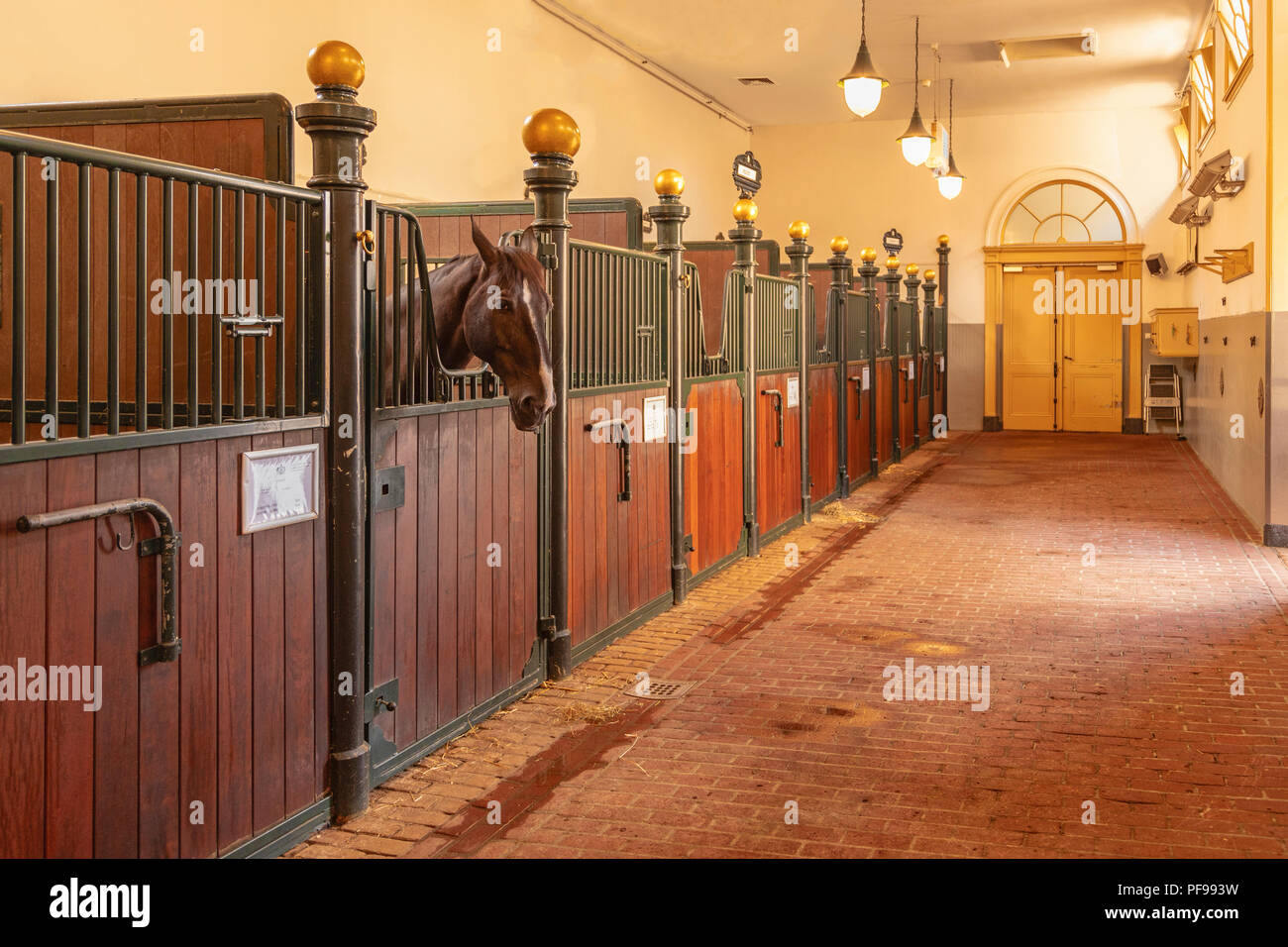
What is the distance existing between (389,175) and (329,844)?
21.6 ft

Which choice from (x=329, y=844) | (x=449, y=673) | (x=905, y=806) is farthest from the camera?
(x=449, y=673)

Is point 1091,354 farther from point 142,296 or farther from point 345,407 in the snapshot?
point 142,296

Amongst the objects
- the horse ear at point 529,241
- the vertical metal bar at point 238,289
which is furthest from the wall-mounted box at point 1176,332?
the vertical metal bar at point 238,289

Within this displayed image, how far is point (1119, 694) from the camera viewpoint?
15.2ft

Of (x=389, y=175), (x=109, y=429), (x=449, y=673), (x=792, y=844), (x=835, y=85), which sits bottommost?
(x=792, y=844)

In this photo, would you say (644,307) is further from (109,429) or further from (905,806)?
(109,429)

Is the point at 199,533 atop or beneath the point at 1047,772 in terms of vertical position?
atop

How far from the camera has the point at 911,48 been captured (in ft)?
46.4

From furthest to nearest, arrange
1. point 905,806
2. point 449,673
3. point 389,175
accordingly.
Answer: point 389,175
point 449,673
point 905,806

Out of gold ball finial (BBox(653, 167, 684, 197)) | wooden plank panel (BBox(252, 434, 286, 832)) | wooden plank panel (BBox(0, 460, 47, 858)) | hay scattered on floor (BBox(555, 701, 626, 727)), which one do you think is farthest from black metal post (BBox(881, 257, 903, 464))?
wooden plank panel (BBox(0, 460, 47, 858))

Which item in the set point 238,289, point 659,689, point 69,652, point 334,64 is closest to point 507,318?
point 334,64

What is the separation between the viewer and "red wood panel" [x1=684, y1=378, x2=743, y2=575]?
6.67 m

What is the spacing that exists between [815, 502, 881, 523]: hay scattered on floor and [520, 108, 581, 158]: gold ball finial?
Result: 17.6 ft

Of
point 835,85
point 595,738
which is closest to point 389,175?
point 595,738
